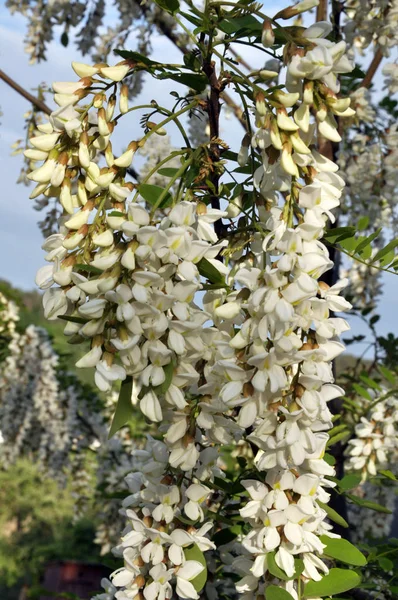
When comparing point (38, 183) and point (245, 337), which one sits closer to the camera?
point (245, 337)

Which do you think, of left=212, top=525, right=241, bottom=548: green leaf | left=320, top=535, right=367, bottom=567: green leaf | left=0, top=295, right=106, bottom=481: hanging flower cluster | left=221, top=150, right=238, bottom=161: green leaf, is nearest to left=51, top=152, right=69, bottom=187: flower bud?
left=221, top=150, right=238, bottom=161: green leaf

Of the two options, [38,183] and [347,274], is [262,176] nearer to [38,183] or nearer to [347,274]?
[38,183]

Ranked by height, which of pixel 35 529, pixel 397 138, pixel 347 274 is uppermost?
pixel 347 274

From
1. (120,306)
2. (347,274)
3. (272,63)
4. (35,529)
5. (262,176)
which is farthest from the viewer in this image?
(35,529)

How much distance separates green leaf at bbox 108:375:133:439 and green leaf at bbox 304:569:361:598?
442 mm

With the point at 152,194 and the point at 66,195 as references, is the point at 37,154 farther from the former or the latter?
→ the point at 152,194

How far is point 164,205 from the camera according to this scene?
4.17ft

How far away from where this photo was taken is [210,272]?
1191 mm

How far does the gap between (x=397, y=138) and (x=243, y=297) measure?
91.7 inches

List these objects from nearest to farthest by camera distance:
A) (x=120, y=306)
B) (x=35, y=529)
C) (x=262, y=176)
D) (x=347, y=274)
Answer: (x=120, y=306)
(x=262, y=176)
(x=347, y=274)
(x=35, y=529)

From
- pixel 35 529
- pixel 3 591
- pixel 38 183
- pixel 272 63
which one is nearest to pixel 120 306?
pixel 38 183

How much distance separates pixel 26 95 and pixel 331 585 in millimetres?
2953

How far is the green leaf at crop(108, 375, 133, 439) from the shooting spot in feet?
3.75

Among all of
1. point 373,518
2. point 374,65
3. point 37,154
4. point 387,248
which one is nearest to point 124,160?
point 37,154
